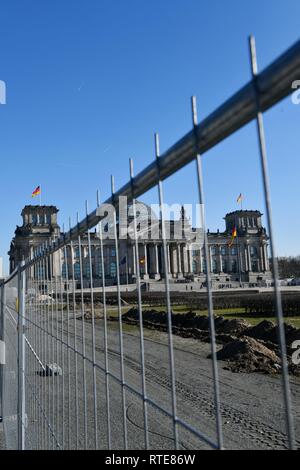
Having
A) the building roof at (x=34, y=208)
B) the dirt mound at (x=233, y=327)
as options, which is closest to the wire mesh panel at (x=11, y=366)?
the dirt mound at (x=233, y=327)

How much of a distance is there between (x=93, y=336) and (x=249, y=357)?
14.6m

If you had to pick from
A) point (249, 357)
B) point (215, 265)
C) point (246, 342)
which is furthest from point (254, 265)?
point (249, 357)

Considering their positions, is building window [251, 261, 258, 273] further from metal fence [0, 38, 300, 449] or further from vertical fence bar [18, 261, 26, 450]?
vertical fence bar [18, 261, 26, 450]

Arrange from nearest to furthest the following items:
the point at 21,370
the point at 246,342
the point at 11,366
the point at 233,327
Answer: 1. the point at 21,370
2. the point at 11,366
3. the point at 246,342
4. the point at 233,327

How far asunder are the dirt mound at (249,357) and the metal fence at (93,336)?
3872mm

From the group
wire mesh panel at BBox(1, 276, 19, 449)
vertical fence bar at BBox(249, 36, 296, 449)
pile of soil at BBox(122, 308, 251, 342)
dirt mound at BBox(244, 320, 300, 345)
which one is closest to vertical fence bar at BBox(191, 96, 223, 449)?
vertical fence bar at BBox(249, 36, 296, 449)

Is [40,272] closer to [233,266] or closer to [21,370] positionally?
[21,370]

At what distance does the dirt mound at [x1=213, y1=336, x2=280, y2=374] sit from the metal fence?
3872 mm

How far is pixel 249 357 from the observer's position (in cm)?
1705

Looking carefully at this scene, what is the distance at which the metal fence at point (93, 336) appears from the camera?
1537 mm

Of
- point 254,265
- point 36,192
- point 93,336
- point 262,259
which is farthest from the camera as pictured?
point 254,265

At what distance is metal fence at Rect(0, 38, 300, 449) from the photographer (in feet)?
5.04

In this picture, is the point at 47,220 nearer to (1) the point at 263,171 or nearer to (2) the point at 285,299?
(2) the point at 285,299

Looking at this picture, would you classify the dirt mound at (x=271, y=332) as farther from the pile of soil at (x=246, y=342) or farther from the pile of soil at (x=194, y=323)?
the pile of soil at (x=194, y=323)
